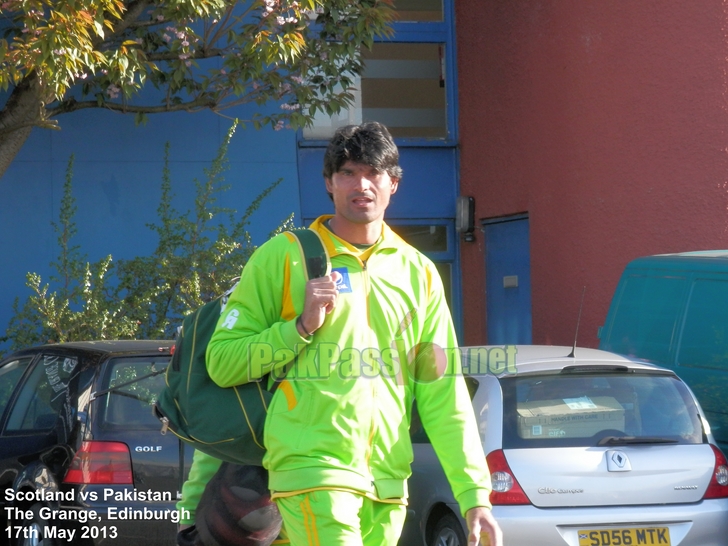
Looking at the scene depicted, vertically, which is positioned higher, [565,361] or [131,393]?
[565,361]

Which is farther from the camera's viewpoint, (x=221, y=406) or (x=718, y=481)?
(x=718, y=481)

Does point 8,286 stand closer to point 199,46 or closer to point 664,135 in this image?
point 199,46

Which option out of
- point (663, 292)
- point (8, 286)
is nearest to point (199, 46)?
point (8, 286)

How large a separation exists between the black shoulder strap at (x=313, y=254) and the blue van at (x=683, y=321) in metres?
3.91

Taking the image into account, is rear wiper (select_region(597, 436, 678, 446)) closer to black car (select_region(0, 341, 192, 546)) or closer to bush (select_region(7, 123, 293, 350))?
black car (select_region(0, 341, 192, 546))

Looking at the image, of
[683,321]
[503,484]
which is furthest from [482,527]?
[683,321]

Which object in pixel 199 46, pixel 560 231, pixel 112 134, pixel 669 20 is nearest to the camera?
pixel 669 20

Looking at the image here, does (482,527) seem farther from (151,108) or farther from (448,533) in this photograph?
(151,108)

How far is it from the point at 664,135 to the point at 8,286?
7.42m

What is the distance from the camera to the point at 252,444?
2.77 m

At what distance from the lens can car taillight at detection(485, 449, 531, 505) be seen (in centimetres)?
495

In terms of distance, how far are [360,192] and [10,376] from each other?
447 cm

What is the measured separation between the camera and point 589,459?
5000 millimetres

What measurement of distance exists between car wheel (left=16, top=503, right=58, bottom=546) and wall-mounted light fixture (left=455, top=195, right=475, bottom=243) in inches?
319
